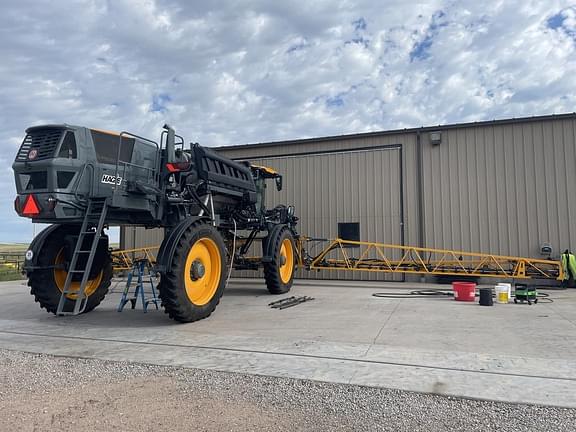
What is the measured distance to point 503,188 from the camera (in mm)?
14875

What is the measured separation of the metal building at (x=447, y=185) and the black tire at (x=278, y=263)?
13.6 feet

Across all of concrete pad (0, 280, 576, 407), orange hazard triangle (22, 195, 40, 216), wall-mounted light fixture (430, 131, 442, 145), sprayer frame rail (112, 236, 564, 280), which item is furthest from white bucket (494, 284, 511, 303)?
orange hazard triangle (22, 195, 40, 216)

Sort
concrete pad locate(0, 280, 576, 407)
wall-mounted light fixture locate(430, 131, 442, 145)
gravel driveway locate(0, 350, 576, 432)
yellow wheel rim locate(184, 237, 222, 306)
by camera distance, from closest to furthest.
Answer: gravel driveway locate(0, 350, 576, 432), concrete pad locate(0, 280, 576, 407), yellow wheel rim locate(184, 237, 222, 306), wall-mounted light fixture locate(430, 131, 442, 145)

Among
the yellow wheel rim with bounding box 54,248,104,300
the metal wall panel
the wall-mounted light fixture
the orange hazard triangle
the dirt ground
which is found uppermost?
the wall-mounted light fixture

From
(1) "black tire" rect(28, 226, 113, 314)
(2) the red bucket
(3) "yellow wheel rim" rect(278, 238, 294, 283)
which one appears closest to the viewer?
(1) "black tire" rect(28, 226, 113, 314)

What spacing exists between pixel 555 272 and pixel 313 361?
1098 cm

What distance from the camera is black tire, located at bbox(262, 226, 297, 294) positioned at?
11781 mm

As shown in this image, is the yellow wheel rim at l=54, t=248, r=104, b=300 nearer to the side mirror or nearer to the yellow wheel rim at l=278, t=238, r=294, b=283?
the side mirror

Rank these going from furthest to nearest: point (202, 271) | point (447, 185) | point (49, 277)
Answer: point (447, 185)
point (49, 277)
point (202, 271)

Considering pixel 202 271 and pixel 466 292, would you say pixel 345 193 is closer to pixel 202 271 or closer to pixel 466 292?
pixel 466 292

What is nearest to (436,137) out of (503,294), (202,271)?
(503,294)

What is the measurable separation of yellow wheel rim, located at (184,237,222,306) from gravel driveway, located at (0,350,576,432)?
2.97m

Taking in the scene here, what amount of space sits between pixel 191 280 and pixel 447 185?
1049cm

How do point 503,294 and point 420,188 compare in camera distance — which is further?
point 420,188
